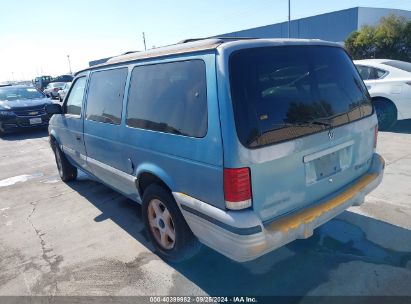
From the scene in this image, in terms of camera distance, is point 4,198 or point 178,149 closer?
point 178,149

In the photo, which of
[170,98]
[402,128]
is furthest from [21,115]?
[402,128]

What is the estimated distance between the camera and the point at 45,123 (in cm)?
1138

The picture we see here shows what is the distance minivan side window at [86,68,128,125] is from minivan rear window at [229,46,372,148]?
5.26ft

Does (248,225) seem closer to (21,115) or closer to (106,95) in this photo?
(106,95)

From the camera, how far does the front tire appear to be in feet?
9.48

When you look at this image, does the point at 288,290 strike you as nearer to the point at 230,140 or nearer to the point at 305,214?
the point at 305,214

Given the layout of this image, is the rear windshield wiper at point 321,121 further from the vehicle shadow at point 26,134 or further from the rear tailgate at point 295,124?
the vehicle shadow at point 26,134

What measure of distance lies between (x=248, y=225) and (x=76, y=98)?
348cm

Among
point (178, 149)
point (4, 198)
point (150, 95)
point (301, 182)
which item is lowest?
point (4, 198)

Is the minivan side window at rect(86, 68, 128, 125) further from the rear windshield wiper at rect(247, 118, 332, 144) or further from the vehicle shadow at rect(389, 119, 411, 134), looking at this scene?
the vehicle shadow at rect(389, 119, 411, 134)

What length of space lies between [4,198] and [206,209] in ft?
14.7

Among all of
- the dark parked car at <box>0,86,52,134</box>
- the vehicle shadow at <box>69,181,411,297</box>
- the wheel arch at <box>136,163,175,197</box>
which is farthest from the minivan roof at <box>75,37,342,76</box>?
the dark parked car at <box>0,86,52,134</box>

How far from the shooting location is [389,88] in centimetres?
711

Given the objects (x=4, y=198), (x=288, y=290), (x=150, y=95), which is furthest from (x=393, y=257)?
(x=4, y=198)
